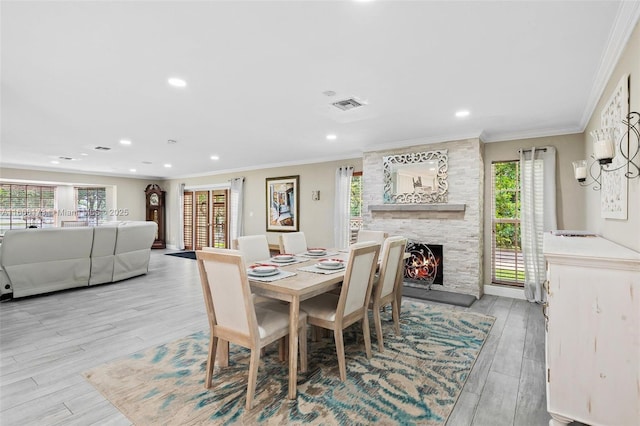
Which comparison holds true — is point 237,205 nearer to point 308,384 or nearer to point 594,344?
point 308,384

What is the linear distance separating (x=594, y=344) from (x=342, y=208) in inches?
188

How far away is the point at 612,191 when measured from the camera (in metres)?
2.44

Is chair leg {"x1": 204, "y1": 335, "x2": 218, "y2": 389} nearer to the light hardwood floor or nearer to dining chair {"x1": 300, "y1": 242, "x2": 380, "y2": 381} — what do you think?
the light hardwood floor

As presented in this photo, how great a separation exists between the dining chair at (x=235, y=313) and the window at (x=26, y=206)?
9.47m

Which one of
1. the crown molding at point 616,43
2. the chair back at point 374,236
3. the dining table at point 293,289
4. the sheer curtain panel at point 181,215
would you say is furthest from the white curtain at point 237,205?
the crown molding at point 616,43

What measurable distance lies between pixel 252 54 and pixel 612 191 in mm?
2898

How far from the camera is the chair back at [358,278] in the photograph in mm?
2365

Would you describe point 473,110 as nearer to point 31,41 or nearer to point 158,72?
point 158,72

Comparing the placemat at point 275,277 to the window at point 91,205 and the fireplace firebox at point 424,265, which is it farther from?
the window at point 91,205

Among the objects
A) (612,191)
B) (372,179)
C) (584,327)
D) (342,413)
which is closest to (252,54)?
(342,413)

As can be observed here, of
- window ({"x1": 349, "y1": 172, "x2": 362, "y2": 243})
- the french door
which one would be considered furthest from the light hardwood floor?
the french door

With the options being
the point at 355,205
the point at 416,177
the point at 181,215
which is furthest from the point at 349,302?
the point at 181,215

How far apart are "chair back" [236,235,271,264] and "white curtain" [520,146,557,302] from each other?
11.8 feet

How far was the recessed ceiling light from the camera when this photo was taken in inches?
110
